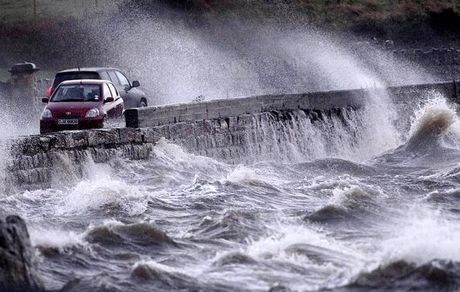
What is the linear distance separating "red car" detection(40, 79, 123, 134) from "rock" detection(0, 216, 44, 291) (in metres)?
12.7

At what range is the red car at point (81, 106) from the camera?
2577cm

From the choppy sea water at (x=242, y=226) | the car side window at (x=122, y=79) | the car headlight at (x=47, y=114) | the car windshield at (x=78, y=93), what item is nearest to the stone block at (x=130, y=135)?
the choppy sea water at (x=242, y=226)

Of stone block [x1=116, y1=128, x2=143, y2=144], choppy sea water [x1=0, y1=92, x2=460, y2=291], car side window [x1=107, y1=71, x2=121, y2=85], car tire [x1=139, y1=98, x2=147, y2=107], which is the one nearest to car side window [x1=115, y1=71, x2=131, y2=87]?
car side window [x1=107, y1=71, x2=121, y2=85]

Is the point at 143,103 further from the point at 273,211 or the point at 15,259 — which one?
the point at 15,259

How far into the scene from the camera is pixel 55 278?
46.9 feet

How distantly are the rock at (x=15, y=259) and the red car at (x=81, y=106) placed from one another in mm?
12692

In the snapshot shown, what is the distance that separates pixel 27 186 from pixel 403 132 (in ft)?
52.3

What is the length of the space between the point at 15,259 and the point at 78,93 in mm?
14475

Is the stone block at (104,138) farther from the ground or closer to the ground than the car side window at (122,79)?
closer to the ground

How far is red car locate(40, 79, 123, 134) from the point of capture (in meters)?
25.8

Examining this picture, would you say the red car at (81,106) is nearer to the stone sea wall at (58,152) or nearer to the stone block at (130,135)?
the stone block at (130,135)

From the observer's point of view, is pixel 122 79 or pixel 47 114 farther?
pixel 122 79

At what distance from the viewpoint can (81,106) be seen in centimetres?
2616

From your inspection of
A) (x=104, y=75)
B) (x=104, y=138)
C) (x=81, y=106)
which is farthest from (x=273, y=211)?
(x=104, y=75)
